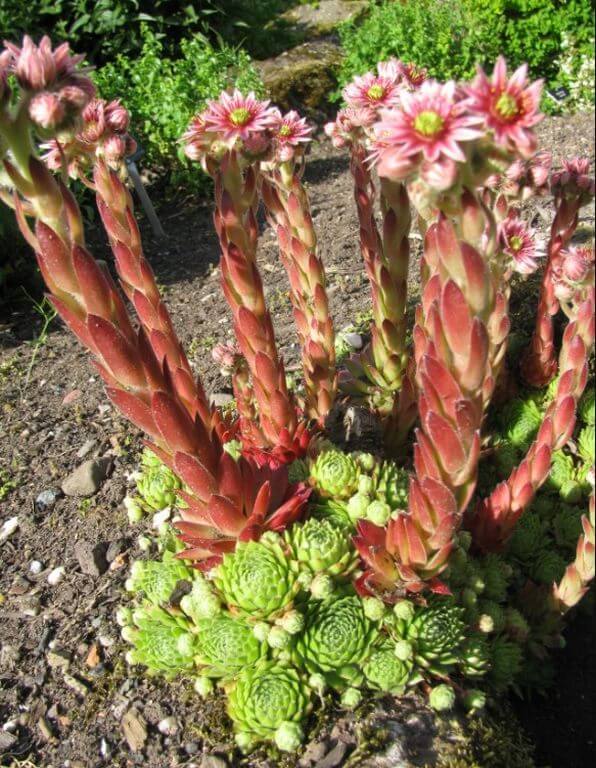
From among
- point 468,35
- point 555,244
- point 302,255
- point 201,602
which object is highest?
point 302,255

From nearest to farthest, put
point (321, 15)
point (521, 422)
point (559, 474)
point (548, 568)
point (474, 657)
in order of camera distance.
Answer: point (474, 657) < point (548, 568) < point (559, 474) < point (521, 422) < point (321, 15)

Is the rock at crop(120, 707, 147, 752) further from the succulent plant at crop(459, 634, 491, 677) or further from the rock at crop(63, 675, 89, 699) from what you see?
the succulent plant at crop(459, 634, 491, 677)

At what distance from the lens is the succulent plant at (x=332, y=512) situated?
2.43 meters

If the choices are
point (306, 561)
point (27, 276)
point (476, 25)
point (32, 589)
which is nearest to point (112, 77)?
point (27, 276)

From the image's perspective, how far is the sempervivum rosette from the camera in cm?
212

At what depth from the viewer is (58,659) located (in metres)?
2.57

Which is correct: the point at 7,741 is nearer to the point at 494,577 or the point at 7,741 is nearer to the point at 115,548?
the point at 115,548

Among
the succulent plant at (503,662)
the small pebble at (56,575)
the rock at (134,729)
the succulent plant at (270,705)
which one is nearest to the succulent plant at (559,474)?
the succulent plant at (503,662)

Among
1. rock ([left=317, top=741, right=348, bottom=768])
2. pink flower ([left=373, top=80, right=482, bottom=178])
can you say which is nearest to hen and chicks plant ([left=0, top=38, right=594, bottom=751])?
pink flower ([left=373, top=80, right=482, bottom=178])

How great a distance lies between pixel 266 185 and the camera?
2.65 meters

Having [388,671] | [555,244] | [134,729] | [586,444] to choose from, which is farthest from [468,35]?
[134,729]

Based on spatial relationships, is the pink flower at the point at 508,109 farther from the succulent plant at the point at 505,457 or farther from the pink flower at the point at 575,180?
the succulent plant at the point at 505,457

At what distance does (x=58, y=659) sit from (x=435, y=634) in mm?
1483

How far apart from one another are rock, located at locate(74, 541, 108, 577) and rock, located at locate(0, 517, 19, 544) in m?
0.39
